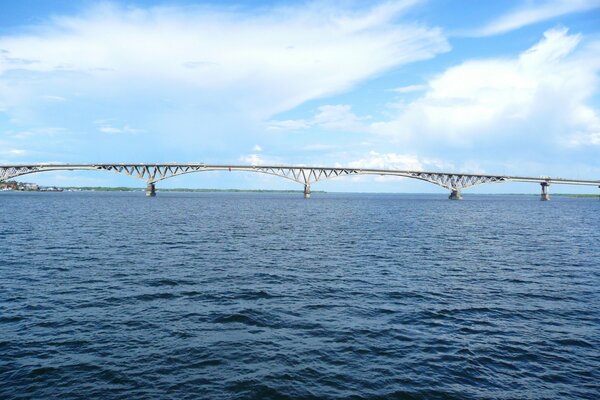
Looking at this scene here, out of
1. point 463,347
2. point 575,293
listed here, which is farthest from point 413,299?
point 575,293

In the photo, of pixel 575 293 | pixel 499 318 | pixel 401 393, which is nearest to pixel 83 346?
pixel 401 393

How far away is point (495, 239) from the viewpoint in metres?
46.9

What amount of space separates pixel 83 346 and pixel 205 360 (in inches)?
184

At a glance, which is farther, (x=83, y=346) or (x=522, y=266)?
(x=522, y=266)

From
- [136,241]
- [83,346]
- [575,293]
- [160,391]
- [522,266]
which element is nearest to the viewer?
[160,391]

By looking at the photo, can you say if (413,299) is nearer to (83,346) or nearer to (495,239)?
(83,346)

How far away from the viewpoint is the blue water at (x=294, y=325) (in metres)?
12.2

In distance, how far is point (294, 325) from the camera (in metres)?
17.2

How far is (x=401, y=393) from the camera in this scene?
11789 mm

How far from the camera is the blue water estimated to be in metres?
12.2

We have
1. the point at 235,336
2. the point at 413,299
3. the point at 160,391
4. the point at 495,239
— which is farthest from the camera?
the point at 495,239

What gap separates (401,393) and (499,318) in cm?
929

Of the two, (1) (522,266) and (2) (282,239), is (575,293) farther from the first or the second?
(2) (282,239)

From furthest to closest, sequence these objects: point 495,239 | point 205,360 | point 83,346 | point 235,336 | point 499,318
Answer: point 495,239 < point 499,318 < point 235,336 < point 83,346 < point 205,360
